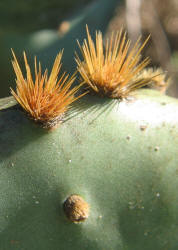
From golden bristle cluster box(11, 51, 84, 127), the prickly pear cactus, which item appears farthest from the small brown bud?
golden bristle cluster box(11, 51, 84, 127)

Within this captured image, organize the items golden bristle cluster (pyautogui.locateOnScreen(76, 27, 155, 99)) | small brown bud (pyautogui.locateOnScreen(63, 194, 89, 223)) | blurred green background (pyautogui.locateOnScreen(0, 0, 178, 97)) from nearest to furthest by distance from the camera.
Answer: small brown bud (pyautogui.locateOnScreen(63, 194, 89, 223))
golden bristle cluster (pyautogui.locateOnScreen(76, 27, 155, 99))
blurred green background (pyautogui.locateOnScreen(0, 0, 178, 97))

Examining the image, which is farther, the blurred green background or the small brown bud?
the blurred green background

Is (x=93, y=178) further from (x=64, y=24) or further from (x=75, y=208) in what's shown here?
(x=64, y=24)

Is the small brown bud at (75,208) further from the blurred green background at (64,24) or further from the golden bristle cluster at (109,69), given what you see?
the blurred green background at (64,24)

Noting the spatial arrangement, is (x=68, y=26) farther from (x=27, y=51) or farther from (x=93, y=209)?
(x=93, y=209)

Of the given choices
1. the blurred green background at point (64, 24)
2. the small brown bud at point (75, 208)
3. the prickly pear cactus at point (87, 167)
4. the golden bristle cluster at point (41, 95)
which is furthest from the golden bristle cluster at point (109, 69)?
the blurred green background at point (64, 24)

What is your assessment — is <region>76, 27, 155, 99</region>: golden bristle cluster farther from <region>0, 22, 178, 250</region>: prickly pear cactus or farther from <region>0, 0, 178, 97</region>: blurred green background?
<region>0, 0, 178, 97</region>: blurred green background

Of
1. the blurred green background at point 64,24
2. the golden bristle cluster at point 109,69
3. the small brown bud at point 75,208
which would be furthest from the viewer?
the blurred green background at point 64,24
